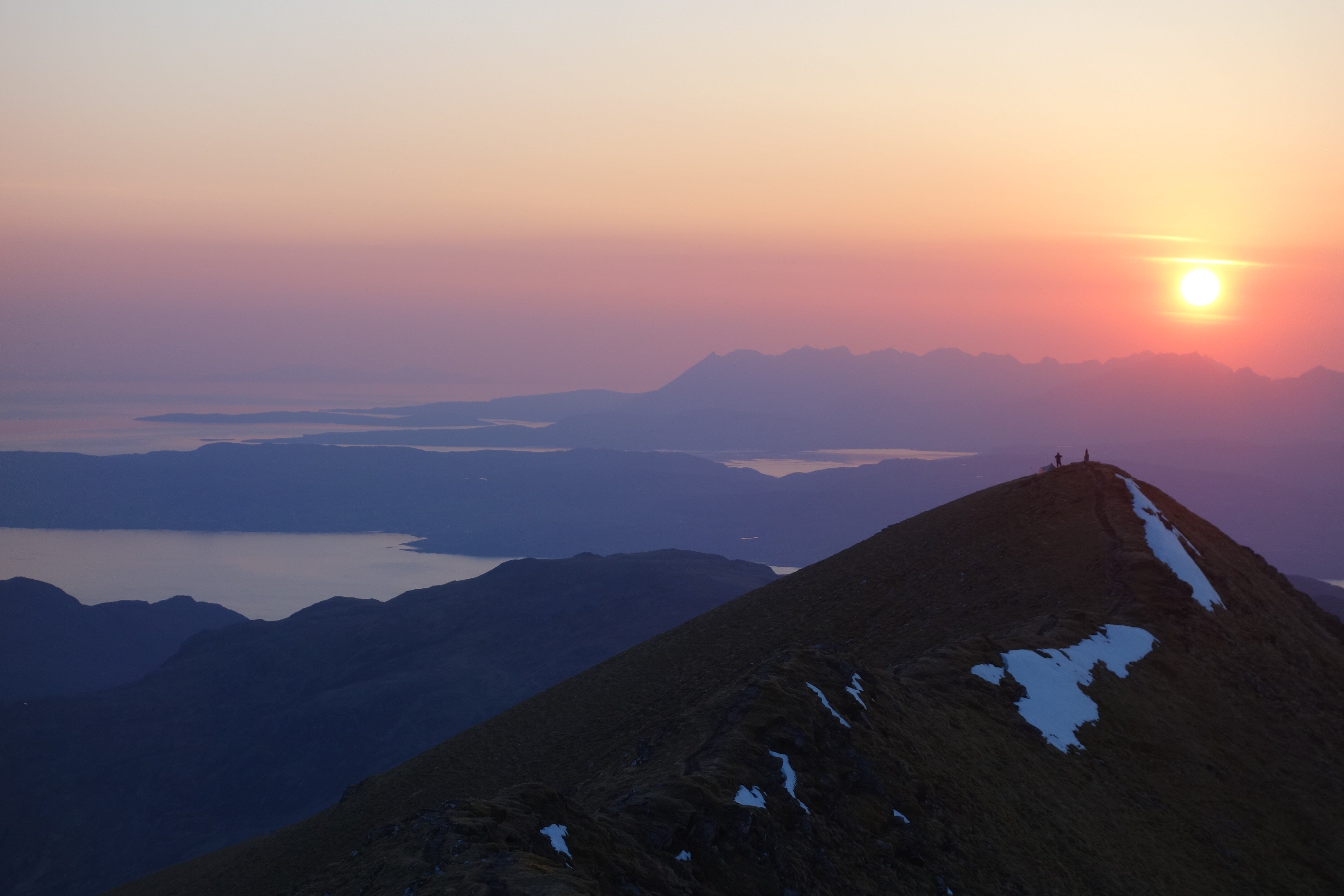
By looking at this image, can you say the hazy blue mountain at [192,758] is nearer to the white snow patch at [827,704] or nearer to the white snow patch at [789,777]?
the white snow patch at [827,704]

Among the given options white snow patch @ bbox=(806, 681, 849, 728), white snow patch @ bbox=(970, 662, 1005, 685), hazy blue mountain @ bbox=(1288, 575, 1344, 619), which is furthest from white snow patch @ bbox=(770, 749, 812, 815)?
hazy blue mountain @ bbox=(1288, 575, 1344, 619)

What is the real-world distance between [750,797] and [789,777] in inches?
61.0

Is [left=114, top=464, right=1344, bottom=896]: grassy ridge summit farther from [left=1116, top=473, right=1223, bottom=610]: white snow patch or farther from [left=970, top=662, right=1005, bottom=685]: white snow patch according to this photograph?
[left=1116, top=473, right=1223, bottom=610]: white snow patch

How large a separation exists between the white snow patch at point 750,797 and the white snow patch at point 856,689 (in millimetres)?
5321

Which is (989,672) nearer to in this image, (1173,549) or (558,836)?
(558,836)

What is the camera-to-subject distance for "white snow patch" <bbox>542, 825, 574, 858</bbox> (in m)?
15.7

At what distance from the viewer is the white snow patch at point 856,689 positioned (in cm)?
2381

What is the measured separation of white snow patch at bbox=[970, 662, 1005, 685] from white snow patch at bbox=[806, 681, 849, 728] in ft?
26.6

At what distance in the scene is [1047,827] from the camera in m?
22.9

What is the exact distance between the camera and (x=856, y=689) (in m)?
24.4

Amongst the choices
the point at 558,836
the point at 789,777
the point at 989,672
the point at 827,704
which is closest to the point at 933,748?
the point at 827,704

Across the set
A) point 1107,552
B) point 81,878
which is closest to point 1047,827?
point 1107,552

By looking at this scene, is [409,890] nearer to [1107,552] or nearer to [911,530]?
[1107,552]

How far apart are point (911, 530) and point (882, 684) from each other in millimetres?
32739
